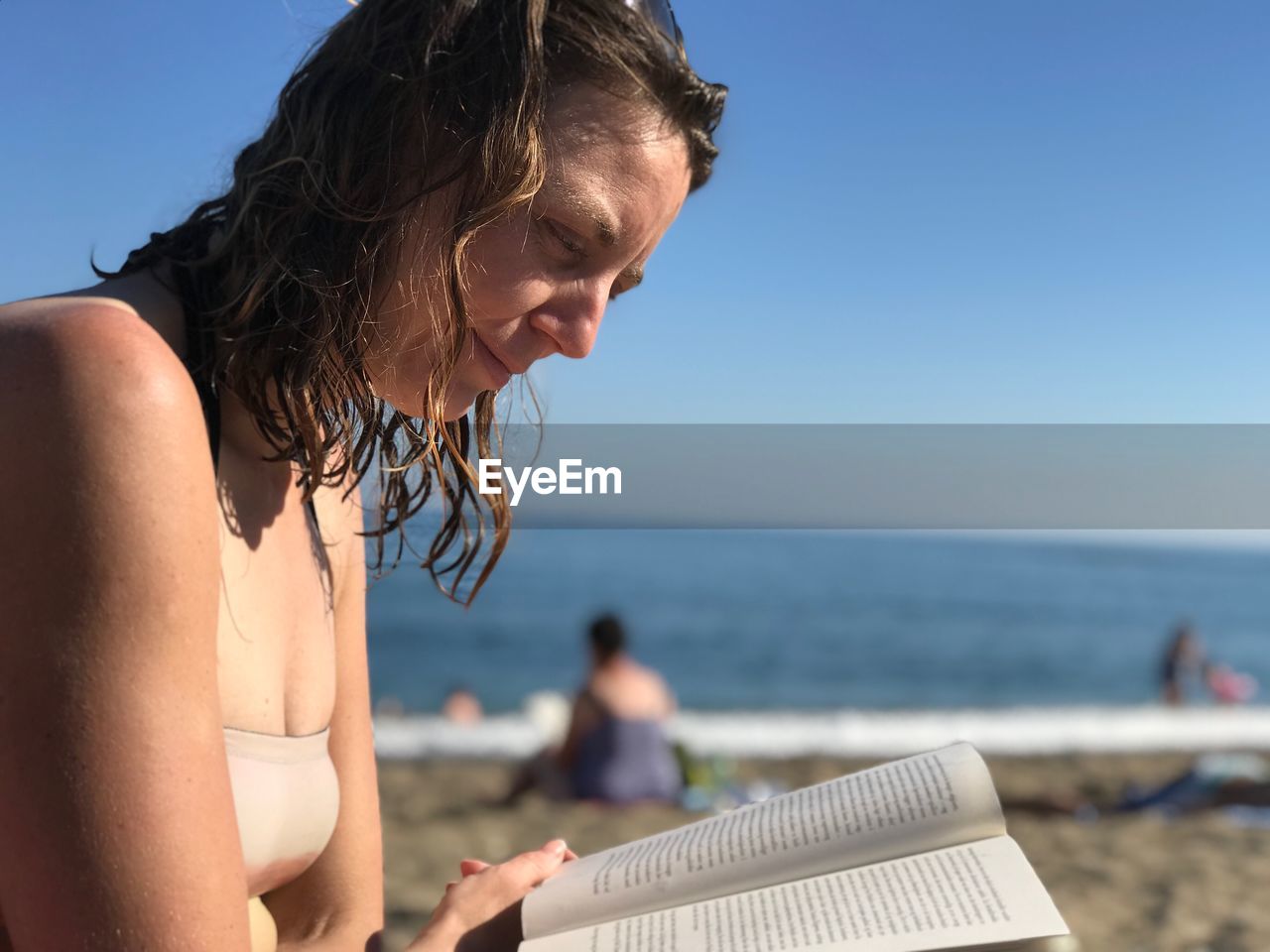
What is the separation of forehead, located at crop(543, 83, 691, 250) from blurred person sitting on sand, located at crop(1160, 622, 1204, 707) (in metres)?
14.5

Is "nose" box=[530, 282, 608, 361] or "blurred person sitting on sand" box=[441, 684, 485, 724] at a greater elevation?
"nose" box=[530, 282, 608, 361]

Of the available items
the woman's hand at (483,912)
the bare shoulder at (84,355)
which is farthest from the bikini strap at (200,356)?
the woman's hand at (483,912)

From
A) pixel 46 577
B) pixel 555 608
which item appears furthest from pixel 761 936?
pixel 555 608

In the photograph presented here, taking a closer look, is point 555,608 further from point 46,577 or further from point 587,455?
point 46,577

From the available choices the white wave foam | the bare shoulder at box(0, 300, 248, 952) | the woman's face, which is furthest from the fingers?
the white wave foam

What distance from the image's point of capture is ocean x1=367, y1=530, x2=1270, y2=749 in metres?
19.3

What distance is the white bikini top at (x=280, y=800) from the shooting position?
1.21m

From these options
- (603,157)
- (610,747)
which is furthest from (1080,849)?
(603,157)

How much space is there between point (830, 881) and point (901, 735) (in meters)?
11.8

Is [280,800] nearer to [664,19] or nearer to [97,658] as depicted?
[97,658]

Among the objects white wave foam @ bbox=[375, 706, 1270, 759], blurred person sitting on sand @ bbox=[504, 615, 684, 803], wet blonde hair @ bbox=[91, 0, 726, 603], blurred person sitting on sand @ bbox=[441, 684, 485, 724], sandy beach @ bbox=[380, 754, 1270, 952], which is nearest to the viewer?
wet blonde hair @ bbox=[91, 0, 726, 603]

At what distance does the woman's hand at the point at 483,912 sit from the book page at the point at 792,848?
0.03m

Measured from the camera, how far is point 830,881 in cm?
127

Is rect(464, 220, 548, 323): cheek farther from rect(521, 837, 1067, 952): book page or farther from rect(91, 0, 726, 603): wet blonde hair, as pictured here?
rect(521, 837, 1067, 952): book page
